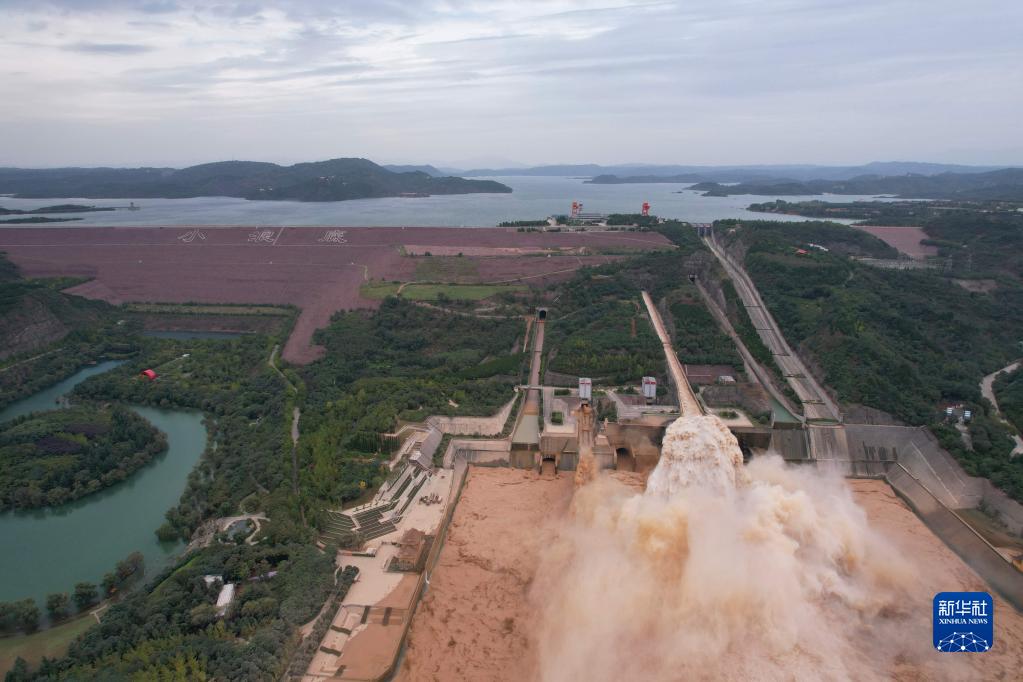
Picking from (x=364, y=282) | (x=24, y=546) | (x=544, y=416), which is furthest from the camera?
(x=364, y=282)

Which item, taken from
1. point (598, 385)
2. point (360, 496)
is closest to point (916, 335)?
point (598, 385)

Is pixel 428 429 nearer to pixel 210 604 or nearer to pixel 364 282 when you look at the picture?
pixel 210 604

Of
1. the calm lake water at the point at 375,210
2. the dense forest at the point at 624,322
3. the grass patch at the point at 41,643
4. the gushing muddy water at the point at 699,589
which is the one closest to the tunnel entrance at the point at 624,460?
the gushing muddy water at the point at 699,589

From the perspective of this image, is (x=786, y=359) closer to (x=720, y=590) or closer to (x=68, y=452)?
(x=720, y=590)

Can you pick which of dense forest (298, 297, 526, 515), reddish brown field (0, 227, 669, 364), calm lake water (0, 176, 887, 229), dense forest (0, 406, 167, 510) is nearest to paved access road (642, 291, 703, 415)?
dense forest (298, 297, 526, 515)

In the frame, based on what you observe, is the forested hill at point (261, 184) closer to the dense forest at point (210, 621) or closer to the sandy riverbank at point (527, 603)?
the sandy riverbank at point (527, 603)

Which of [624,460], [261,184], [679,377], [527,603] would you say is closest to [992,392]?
[679,377]
